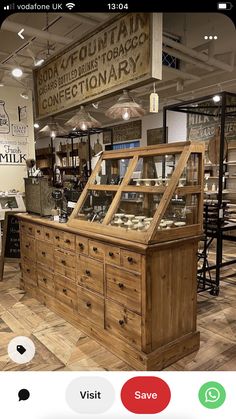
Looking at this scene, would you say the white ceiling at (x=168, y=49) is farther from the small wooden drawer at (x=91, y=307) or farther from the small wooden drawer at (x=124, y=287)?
the small wooden drawer at (x=91, y=307)

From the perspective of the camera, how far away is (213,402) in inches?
22.4

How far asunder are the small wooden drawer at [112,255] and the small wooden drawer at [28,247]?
3.71 ft

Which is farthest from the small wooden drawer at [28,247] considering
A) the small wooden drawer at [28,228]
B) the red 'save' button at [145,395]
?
the red 'save' button at [145,395]

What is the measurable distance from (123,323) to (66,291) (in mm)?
667

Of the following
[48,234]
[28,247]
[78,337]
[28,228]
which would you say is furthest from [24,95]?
[78,337]

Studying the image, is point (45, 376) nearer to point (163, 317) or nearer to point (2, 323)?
point (163, 317)

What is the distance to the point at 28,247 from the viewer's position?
8.90ft

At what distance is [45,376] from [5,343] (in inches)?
58.0

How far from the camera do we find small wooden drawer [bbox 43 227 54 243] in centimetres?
229

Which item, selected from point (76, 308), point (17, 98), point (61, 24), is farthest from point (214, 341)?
point (17, 98)

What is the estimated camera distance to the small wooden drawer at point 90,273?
180 centimetres

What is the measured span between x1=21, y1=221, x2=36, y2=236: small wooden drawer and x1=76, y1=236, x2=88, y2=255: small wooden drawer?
0.74m
